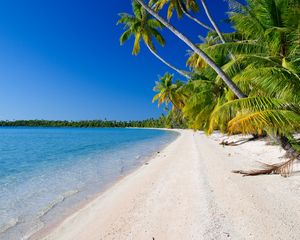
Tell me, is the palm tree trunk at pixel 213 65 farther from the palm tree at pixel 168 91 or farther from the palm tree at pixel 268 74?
the palm tree at pixel 168 91

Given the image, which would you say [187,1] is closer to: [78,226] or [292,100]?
[292,100]

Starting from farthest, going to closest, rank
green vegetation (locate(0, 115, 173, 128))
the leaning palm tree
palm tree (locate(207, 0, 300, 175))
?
green vegetation (locate(0, 115, 173, 128)) → the leaning palm tree → palm tree (locate(207, 0, 300, 175))

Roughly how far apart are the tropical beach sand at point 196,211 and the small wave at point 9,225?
3.38 feet

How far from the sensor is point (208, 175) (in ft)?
25.8

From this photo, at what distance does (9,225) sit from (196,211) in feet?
12.9

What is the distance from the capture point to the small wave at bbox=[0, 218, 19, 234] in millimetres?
5367

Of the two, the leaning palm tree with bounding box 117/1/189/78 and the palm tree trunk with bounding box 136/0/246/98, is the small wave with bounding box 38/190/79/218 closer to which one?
the palm tree trunk with bounding box 136/0/246/98

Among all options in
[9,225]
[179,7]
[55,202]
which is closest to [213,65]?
[55,202]

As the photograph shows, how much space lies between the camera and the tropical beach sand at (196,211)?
409cm

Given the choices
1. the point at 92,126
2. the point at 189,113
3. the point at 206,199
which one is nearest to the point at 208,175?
the point at 206,199

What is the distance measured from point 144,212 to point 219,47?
5761 millimetres

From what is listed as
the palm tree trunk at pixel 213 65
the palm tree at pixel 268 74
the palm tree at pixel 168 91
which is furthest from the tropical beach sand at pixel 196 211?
the palm tree at pixel 168 91

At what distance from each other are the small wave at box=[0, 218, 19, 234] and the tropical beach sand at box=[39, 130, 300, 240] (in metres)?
1.03

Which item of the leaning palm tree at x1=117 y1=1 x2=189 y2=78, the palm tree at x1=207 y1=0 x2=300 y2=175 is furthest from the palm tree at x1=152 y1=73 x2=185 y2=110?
the palm tree at x1=207 y1=0 x2=300 y2=175
